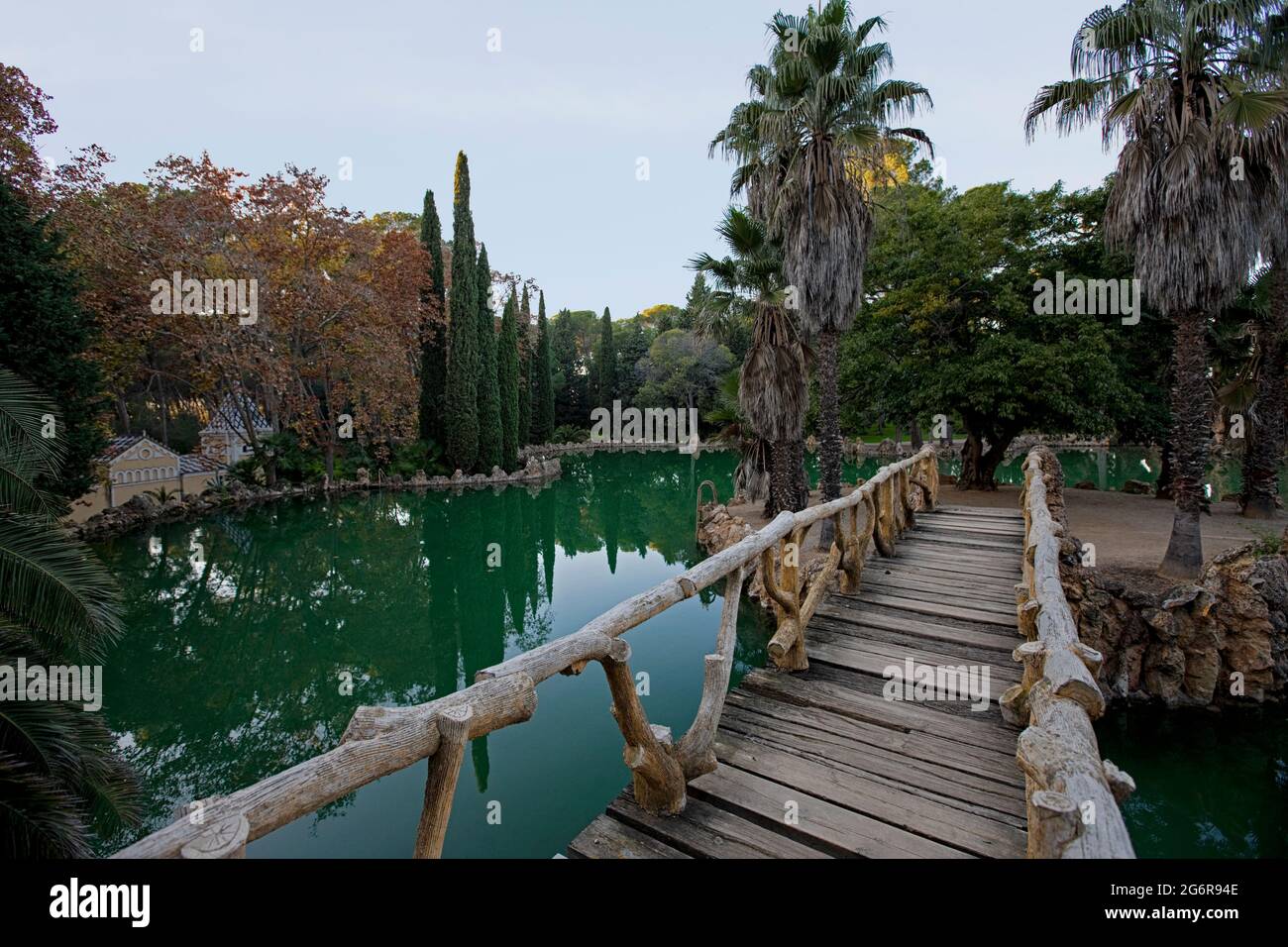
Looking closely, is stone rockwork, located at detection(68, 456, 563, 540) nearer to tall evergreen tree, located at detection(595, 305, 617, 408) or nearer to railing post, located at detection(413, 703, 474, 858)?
tall evergreen tree, located at detection(595, 305, 617, 408)

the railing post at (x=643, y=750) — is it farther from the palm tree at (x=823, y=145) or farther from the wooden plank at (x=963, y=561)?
the palm tree at (x=823, y=145)

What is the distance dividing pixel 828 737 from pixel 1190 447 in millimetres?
8828

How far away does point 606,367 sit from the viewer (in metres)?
43.6

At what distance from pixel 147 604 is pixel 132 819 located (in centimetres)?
878

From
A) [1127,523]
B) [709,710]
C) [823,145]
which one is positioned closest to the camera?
[709,710]

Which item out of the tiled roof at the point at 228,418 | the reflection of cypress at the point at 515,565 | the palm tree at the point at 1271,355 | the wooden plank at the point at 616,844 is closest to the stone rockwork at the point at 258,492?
the tiled roof at the point at 228,418

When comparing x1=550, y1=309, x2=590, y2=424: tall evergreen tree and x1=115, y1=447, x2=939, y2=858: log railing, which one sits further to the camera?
x1=550, y1=309, x2=590, y2=424: tall evergreen tree

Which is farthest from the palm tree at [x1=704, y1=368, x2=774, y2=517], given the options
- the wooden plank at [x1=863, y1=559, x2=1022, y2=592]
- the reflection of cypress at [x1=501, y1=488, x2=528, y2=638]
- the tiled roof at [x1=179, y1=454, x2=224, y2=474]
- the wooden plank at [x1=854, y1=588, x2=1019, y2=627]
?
the tiled roof at [x1=179, y1=454, x2=224, y2=474]

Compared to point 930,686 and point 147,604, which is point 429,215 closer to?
point 147,604

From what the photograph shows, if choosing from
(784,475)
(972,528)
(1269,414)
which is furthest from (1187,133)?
(784,475)

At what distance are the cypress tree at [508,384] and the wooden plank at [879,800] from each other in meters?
26.3

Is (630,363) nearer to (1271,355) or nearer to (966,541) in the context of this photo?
(1271,355)

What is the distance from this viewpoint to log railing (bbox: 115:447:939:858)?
1.41m
